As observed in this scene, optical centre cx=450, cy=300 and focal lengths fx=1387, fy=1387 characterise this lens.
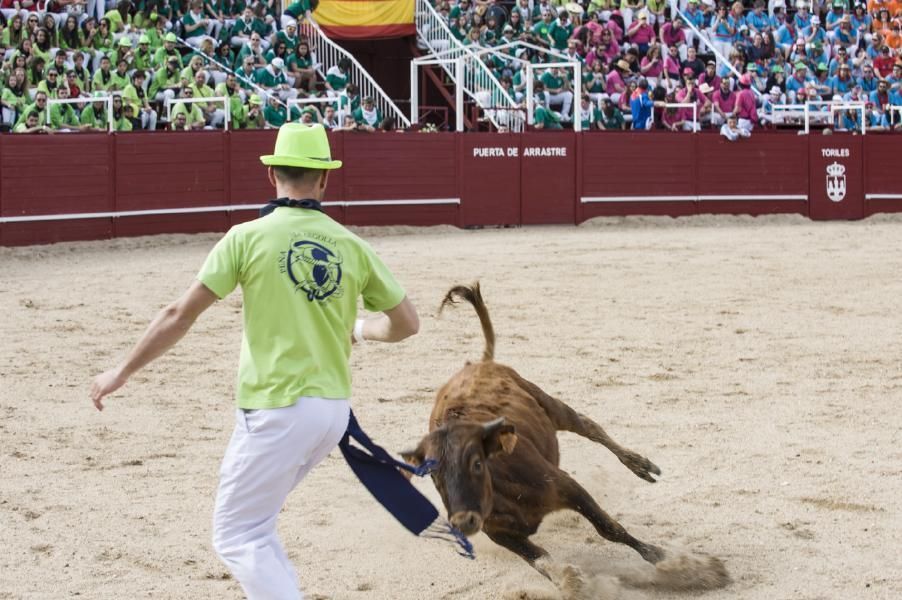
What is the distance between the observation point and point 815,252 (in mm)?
15508

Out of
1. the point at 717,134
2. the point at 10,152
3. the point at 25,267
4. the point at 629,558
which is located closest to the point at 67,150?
the point at 10,152

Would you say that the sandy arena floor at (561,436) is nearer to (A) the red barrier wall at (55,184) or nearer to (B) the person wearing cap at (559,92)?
(A) the red barrier wall at (55,184)

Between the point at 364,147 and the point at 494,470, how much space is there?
554 inches

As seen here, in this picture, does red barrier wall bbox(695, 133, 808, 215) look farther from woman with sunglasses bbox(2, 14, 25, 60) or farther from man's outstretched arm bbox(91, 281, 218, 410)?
man's outstretched arm bbox(91, 281, 218, 410)

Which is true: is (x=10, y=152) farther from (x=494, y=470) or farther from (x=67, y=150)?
(x=494, y=470)

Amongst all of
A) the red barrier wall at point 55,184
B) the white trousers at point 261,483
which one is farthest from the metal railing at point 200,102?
the white trousers at point 261,483

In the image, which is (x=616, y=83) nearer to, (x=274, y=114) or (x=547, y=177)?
(x=547, y=177)

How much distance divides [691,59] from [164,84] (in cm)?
899

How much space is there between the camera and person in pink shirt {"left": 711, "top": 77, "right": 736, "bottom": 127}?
21.0 meters

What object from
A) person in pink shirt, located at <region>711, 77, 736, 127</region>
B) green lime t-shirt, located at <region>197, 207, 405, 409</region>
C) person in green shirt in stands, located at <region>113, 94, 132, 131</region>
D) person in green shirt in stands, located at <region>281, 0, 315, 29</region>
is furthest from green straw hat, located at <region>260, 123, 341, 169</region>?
person in pink shirt, located at <region>711, 77, 736, 127</region>

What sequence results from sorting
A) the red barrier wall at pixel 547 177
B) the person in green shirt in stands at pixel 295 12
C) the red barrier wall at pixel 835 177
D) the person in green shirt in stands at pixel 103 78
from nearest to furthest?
the person in green shirt in stands at pixel 103 78 < the red barrier wall at pixel 547 177 < the person in green shirt in stands at pixel 295 12 < the red barrier wall at pixel 835 177

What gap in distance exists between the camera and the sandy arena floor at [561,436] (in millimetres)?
4957

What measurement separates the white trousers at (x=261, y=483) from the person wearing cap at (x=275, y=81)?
598 inches

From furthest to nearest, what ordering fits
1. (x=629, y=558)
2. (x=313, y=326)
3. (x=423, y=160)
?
(x=423, y=160)
(x=629, y=558)
(x=313, y=326)
